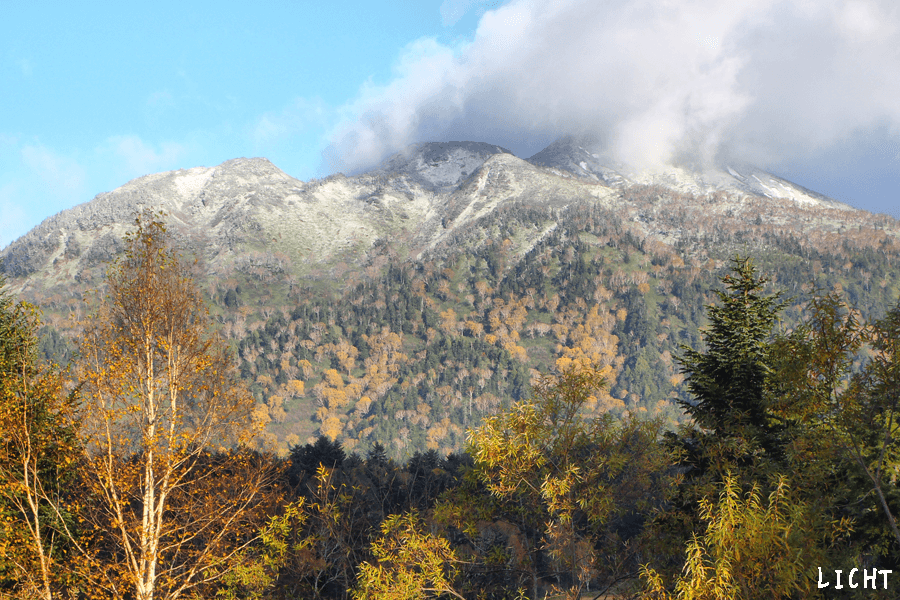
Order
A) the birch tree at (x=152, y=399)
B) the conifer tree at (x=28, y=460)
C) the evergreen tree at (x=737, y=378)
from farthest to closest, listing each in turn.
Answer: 1. the evergreen tree at (x=737, y=378)
2. the birch tree at (x=152, y=399)
3. the conifer tree at (x=28, y=460)

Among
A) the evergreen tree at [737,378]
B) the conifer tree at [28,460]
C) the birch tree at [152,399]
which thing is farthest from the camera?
the evergreen tree at [737,378]

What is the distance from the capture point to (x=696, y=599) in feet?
39.7

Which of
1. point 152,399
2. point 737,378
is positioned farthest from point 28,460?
point 737,378

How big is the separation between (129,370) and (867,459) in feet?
69.6

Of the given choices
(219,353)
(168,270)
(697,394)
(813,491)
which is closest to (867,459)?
(813,491)

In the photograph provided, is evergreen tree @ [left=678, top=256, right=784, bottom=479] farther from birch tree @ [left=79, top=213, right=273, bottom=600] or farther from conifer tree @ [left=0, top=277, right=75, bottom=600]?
conifer tree @ [left=0, top=277, right=75, bottom=600]

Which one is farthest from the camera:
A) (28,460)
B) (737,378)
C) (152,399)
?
(737,378)

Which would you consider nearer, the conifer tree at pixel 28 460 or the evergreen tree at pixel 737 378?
the conifer tree at pixel 28 460

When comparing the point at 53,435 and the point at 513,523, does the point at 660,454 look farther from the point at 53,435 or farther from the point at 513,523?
the point at 53,435

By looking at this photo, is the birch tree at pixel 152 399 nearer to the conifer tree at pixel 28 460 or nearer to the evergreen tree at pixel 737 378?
the conifer tree at pixel 28 460

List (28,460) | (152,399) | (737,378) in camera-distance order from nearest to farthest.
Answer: (28,460), (152,399), (737,378)

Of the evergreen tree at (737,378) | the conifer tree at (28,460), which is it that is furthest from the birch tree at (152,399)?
the evergreen tree at (737,378)

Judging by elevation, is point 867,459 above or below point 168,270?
below

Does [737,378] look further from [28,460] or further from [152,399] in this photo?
[28,460]
